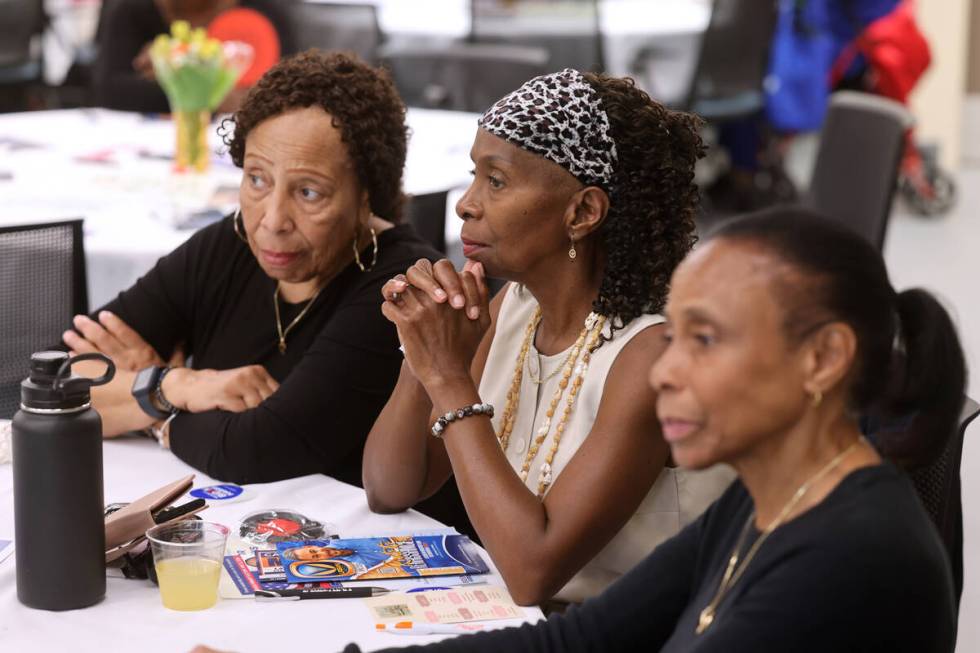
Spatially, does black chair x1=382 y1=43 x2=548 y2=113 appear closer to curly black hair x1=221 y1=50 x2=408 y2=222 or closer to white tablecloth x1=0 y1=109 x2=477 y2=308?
white tablecloth x1=0 y1=109 x2=477 y2=308

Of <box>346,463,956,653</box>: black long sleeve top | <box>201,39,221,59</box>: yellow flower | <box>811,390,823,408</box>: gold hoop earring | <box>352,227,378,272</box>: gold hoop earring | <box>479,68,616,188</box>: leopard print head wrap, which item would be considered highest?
<box>479,68,616,188</box>: leopard print head wrap

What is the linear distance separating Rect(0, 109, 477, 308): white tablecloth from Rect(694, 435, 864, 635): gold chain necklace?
76.0 inches

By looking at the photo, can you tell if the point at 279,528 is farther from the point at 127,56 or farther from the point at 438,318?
the point at 127,56

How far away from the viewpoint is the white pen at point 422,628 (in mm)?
1503

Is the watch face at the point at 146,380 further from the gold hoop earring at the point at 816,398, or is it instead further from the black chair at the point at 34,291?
the gold hoop earring at the point at 816,398

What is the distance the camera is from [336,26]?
536 centimetres

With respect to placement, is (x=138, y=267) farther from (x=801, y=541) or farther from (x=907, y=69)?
(x=907, y=69)

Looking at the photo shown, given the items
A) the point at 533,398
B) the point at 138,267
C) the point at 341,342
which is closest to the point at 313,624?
the point at 533,398

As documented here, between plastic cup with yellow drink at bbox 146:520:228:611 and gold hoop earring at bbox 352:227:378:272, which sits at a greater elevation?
gold hoop earring at bbox 352:227:378:272

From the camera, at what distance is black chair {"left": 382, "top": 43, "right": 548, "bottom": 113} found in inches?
196

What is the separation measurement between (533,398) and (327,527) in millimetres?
367

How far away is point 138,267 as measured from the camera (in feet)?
9.78

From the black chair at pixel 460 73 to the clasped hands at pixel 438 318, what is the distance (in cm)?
308

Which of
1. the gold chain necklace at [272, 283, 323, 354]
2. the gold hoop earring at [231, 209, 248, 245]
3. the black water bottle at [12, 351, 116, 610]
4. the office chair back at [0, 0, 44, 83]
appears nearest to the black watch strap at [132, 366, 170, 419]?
the gold chain necklace at [272, 283, 323, 354]
